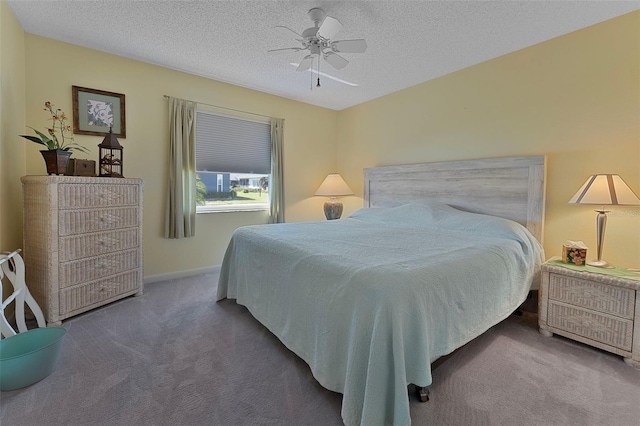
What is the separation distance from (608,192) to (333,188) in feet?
9.95

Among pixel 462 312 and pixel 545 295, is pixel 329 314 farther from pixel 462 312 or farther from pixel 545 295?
pixel 545 295

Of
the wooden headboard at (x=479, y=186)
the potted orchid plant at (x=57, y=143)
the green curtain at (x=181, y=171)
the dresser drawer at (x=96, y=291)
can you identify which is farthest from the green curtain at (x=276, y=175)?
the potted orchid plant at (x=57, y=143)

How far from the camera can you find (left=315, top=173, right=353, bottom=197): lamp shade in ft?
14.3

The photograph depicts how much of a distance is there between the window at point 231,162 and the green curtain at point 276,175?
0.31 ft

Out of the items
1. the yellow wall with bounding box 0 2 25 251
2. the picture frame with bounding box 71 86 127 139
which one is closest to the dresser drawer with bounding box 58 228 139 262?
the yellow wall with bounding box 0 2 25 251

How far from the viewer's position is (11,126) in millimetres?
2275

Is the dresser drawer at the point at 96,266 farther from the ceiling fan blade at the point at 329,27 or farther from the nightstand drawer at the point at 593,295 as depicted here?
the nightstand drawer at the point at 593,295

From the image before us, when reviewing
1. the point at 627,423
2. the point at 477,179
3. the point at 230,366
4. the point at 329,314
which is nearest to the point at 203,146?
the point at 230,366

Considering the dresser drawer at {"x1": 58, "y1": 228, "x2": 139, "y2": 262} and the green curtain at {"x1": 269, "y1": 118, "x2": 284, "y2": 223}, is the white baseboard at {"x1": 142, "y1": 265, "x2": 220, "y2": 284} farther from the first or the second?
the green curtain at {"x1": 269, "y1": 118, "x2": 284, "y2": 223}

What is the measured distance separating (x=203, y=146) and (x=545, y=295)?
395 cm

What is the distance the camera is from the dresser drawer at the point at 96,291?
89.3 inches

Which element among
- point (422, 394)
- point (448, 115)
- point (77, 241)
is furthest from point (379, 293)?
point (448, 115)

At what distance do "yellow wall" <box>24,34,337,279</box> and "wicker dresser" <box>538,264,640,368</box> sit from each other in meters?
3.32

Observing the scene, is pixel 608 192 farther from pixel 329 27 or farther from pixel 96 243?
pixel 96 243
